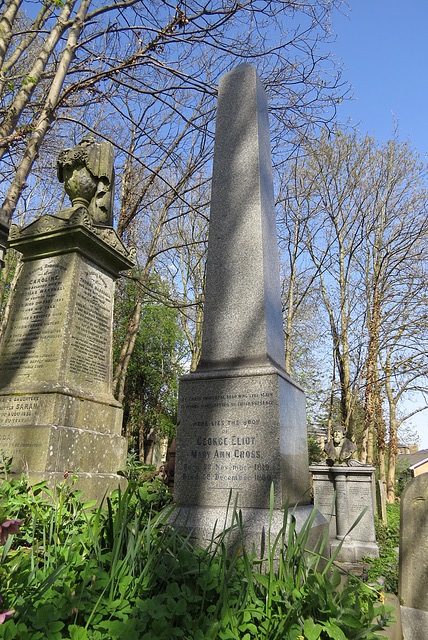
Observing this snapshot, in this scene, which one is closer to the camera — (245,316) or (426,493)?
(426,493)

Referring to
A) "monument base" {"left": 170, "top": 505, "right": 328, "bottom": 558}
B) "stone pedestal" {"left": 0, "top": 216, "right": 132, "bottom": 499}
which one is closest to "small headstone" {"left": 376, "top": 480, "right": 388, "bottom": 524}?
"stone pedestal" {"left": 0, "top": 216, "right": 132, "bottom": 499}

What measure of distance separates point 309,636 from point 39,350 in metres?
4.64

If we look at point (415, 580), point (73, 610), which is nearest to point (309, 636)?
point (73, 610)

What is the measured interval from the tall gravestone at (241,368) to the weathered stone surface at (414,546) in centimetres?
64

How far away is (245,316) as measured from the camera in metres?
3.75

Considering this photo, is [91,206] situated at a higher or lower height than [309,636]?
higher

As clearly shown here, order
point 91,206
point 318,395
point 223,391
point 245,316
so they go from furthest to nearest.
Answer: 1. point 318,395
2. point 91,206
3. point 245,316
4. point 223,391

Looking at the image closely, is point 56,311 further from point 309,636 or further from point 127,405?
point 127,405

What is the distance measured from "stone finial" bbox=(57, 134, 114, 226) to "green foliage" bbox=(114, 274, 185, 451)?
51.6ft

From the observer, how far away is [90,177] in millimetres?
6414

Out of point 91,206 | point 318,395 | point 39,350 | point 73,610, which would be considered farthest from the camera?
point 318,395

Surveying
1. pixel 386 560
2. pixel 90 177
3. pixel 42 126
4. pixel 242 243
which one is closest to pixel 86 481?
pixel 242 243

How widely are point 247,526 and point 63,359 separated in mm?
3322

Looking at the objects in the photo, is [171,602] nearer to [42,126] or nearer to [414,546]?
[414,546]
